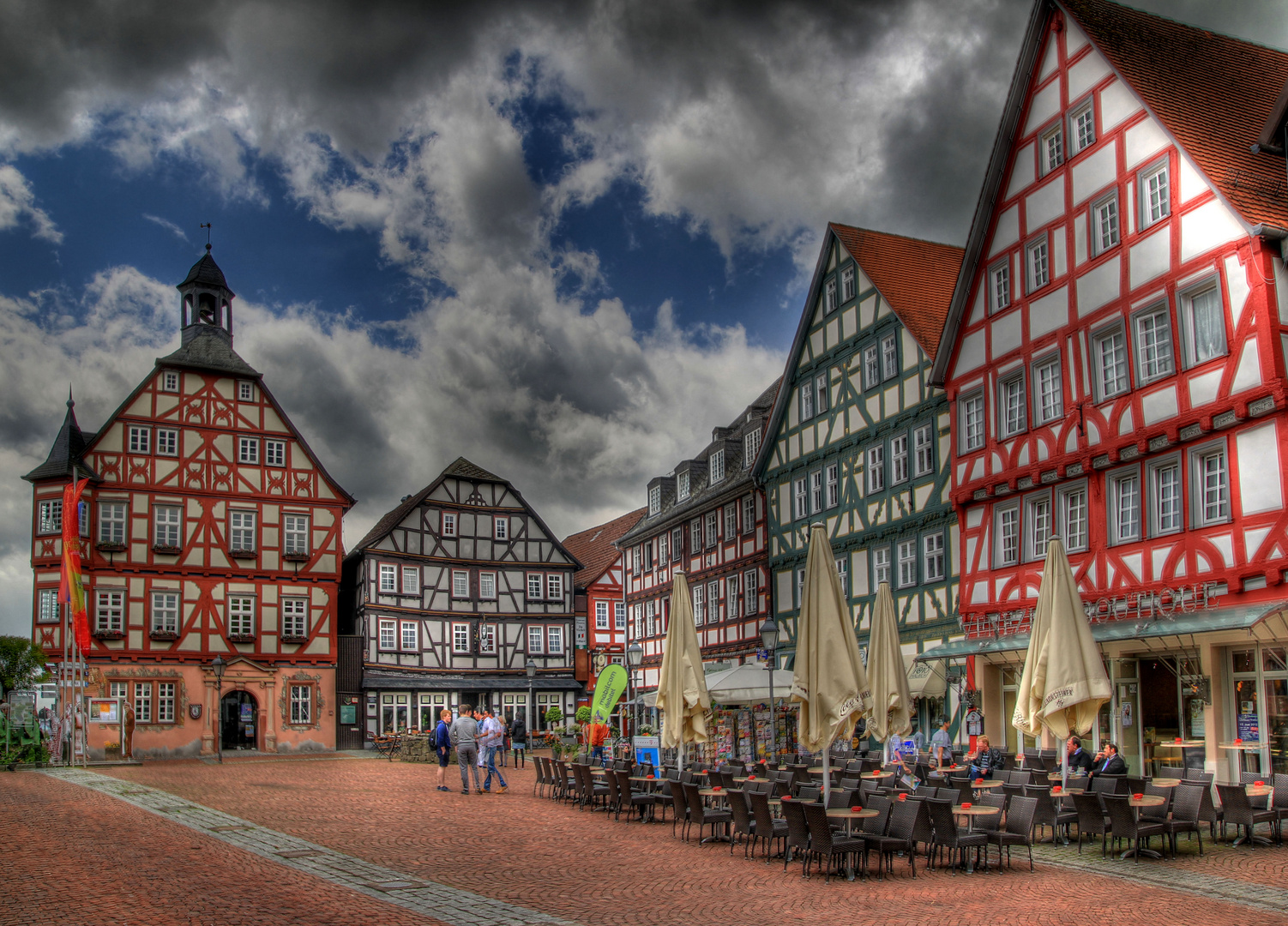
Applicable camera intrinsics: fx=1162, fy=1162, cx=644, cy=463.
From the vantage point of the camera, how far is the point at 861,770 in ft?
60.5

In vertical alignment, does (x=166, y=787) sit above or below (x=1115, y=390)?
below

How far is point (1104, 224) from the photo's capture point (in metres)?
20.9

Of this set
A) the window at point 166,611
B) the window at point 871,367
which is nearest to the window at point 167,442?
the window at point 166,611

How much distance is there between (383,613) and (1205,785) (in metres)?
37.0

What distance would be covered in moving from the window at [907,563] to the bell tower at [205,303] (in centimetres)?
2834

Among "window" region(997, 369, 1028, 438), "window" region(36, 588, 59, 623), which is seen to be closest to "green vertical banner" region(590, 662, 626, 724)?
"window" region(997, 369, 1028, 438)

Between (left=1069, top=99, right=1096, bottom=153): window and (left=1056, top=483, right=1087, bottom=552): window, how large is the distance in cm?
634

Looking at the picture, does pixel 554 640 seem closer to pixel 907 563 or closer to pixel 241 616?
pixel 241 616

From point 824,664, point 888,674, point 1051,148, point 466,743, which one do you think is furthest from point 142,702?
point 1051,148

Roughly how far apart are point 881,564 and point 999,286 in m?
7.38

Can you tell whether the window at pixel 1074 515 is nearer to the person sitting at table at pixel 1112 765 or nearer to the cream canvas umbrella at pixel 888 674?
the cream canvas umbrella at pixel 888 674

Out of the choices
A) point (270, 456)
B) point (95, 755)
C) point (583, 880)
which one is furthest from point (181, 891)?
point (270, 456)

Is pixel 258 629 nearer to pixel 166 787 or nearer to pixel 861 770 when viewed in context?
pixel 166 787

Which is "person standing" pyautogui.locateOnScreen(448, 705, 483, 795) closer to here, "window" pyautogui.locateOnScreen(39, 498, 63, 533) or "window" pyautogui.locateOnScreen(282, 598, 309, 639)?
"window" pyautogui.locateOnScreen(282, 598, 309, 639)
